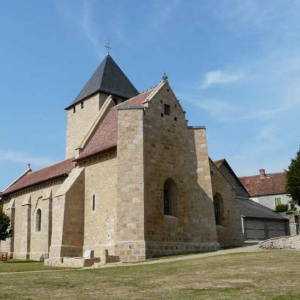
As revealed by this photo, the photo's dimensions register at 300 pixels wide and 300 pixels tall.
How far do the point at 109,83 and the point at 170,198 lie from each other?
53.9ft

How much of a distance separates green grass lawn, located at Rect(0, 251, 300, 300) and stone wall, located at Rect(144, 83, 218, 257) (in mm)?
7156

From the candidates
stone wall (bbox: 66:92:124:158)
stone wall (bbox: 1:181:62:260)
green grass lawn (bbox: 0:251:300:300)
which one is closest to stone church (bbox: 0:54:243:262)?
stone wall (bbox: 1:181:62:260)

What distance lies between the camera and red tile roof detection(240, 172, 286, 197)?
4975cm

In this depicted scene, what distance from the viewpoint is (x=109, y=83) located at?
37312mm

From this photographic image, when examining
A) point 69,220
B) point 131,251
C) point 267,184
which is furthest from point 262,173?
point 131,251

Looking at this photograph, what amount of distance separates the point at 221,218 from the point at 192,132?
21.8 ft

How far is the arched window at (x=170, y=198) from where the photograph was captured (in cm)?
2411

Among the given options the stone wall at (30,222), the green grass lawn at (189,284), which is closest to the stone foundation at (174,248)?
the green grass lawn at (189,284)

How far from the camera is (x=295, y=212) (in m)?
42.9

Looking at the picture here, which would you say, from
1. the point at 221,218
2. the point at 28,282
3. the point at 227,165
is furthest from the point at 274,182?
the point at 28,282

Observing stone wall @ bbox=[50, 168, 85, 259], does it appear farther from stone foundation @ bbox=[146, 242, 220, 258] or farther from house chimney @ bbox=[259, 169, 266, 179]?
house chimney @ bbox=[259, 169, 266, 179]

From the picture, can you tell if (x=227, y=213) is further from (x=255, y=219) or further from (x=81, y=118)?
(x=81, y=118)

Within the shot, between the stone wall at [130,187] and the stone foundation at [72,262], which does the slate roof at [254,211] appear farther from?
the stone foundation at [72,262]

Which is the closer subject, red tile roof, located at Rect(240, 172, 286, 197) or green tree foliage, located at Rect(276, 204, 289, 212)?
green tree foliage, located at Rect(276, 204, 289, 212)
